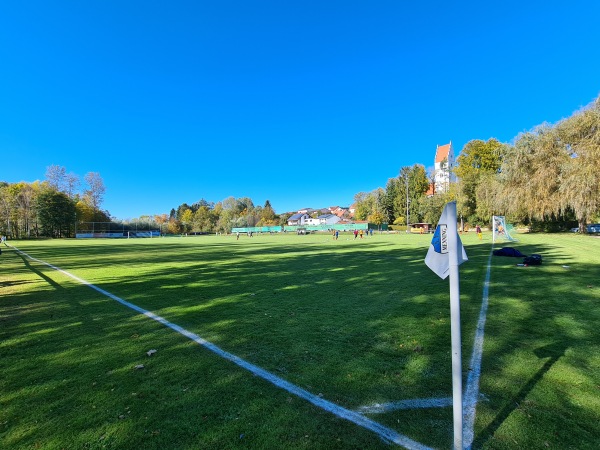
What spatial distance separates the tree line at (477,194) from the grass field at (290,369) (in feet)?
96.8

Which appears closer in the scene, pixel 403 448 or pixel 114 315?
pixel 403 448

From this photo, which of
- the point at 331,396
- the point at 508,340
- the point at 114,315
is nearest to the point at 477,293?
the point at 508,340

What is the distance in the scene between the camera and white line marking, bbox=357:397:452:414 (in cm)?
298

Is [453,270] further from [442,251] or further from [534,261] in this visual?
[534,261]

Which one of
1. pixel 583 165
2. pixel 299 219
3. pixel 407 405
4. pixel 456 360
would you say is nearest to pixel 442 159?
pixel 299 219

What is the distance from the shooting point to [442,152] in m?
107

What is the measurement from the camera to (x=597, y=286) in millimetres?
8062

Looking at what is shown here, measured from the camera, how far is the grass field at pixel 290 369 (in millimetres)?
2670

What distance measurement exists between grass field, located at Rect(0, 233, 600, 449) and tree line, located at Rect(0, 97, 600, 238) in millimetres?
29509

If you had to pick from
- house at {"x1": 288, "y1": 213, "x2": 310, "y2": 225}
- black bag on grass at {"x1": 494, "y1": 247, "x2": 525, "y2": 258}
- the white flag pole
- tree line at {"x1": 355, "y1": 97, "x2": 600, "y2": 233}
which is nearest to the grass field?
the white flag pole

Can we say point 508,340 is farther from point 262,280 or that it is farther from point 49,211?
point 49,211

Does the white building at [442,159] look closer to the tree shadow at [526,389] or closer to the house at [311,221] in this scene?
the house at [311,221]

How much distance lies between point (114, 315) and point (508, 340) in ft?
25.0

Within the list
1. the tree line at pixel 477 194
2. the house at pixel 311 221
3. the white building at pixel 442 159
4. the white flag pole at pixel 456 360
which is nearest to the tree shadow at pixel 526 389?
the white flag pole at pixel 456 360
